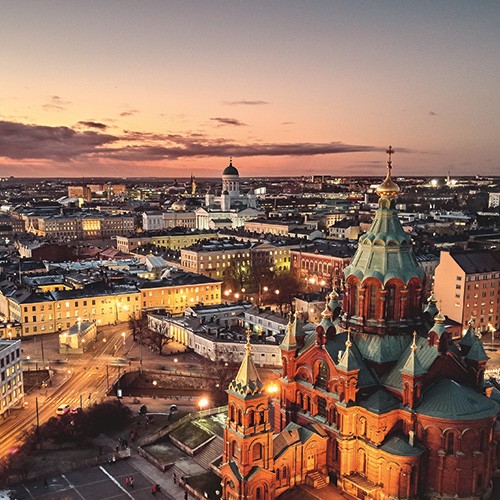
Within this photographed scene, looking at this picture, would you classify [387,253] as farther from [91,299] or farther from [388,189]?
[91,299]

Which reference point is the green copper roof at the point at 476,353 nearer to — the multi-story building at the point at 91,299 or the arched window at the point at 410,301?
the arched window at the point at 410,301

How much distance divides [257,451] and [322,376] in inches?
317

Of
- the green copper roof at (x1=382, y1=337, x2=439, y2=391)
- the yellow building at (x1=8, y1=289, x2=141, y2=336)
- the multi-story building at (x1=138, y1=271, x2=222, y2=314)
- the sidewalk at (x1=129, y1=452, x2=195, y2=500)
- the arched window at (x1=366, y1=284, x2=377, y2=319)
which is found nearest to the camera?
the green copper roof at (x1=382, y1=337, x2=439, y2=391)

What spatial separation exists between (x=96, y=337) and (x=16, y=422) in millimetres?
33206

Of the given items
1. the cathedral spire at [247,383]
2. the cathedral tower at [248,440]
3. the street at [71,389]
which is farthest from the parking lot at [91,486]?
the cathedral spire at [247,383]

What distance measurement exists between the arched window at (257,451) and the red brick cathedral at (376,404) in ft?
0.36

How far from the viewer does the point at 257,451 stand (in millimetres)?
41281

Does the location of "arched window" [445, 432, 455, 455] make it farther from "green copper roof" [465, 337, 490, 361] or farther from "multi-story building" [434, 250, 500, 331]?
"multi-story building" [434, 250, 500, 331]

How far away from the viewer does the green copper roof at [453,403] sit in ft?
133

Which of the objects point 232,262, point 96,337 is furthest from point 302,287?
point 96,337

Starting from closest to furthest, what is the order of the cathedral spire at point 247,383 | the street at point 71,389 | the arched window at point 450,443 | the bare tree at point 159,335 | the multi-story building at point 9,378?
1. the cathedral spire at point 247,383
2. the arched window at point 450,443
3. the street at point 71,389
4. the multi-story building at point 9,378
5. the bare tree at point 159,335

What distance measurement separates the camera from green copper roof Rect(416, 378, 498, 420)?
133 feet

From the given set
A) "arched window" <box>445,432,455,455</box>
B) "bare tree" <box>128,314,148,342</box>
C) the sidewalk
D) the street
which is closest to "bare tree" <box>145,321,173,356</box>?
"bare tree" <box>128,314,148,342</box>

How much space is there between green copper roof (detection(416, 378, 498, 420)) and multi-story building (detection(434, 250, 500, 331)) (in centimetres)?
6039
